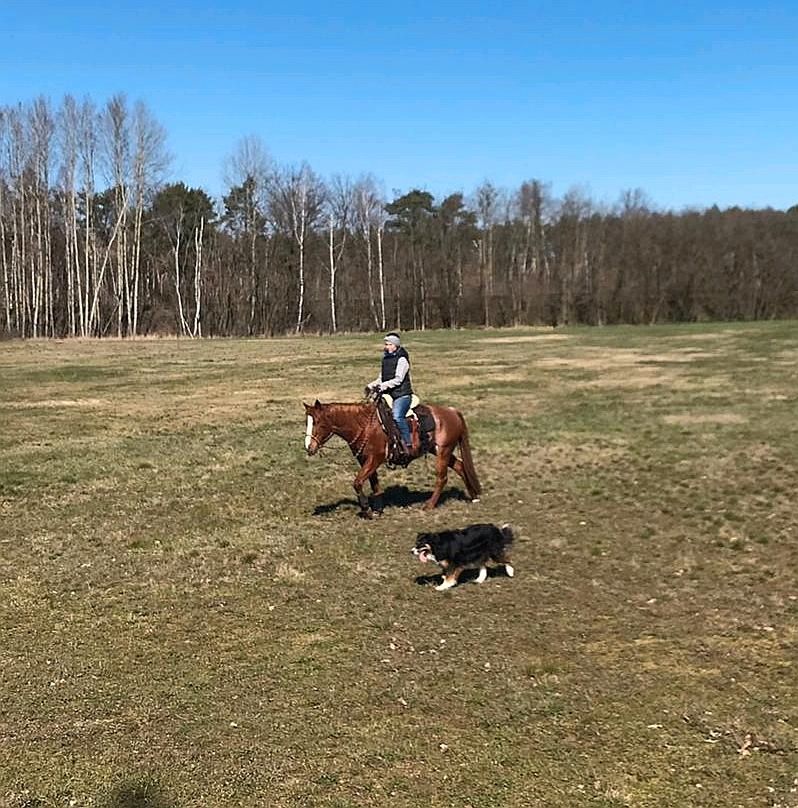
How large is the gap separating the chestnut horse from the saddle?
2.9 inches

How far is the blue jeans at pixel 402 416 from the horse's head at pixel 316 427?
43.1 inches

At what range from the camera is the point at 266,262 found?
68.7 m

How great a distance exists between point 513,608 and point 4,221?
62.5 metres

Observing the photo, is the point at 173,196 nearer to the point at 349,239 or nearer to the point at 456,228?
the point at 349,239

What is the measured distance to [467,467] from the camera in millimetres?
12773

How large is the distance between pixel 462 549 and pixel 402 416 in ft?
10.7

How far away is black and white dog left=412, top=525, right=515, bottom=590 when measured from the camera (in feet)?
29.5

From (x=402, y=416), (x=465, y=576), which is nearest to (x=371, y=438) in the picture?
(x=402, y=416)

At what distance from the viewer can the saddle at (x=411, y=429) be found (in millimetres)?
11828

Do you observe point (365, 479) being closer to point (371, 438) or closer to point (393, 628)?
point (371, 438)

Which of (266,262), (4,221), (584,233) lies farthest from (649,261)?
(4,221)

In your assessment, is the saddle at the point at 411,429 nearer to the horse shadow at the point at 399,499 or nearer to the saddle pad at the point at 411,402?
the saddle pad at the point at 411,402

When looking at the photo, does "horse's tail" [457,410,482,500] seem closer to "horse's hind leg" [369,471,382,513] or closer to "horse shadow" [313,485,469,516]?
"horse shadow" [313,485,469,516]

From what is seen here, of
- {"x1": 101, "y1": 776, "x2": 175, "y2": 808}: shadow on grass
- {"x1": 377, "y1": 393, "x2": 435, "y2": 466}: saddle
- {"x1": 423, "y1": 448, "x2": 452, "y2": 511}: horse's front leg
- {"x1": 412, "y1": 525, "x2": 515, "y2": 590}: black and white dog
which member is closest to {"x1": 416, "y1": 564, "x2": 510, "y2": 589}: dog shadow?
{"x1": 412, "y1": 525, "x2": 515, "y2": 590}: black and white dog
